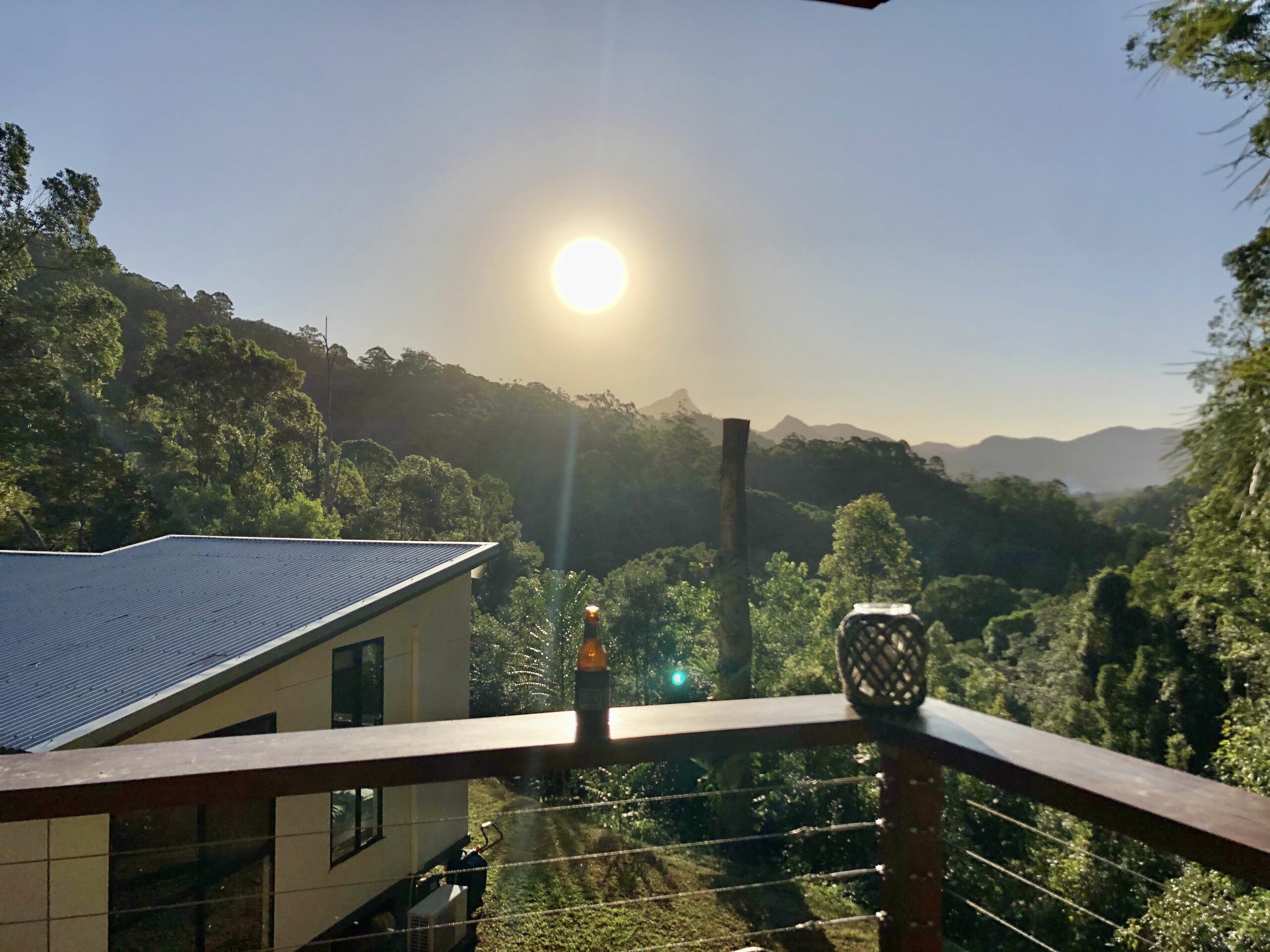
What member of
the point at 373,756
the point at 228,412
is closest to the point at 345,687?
the point at 373,756

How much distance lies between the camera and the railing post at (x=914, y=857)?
112 cm

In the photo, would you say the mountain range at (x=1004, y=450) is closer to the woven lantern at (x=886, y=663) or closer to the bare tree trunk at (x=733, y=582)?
the bare tree trunk at (x=733, y=582)

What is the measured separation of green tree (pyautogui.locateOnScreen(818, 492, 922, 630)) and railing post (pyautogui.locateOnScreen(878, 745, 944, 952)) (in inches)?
522

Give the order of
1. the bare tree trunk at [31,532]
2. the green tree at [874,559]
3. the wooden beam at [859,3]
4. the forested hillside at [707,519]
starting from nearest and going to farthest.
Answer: the wooden beam at [859,3], the forested hillside at [707,519], the bare tree trunk at [31,532], the green tree at [874,559]

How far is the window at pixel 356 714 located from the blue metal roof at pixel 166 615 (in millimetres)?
567

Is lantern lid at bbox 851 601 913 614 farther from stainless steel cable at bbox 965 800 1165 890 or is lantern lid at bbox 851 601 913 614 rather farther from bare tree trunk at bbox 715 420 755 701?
bare tree trunk at bbox 715 420 755 701

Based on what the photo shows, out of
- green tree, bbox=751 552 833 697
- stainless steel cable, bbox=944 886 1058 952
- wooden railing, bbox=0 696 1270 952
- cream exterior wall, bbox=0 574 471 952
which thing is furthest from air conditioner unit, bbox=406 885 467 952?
green tree, bbox=751 552 833 697

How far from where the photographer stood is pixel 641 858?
9.04 metres

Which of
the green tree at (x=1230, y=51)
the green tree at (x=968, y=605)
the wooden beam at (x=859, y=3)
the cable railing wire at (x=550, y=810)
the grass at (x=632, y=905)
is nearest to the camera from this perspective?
the wooden beam at (x=859, y=3)

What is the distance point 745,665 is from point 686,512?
1544 centimetres

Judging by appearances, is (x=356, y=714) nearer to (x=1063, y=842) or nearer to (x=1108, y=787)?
(x=1063, y=842)

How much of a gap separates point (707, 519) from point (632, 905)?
16.9 meters

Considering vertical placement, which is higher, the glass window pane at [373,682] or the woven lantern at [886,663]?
the woven lantern at [886,663]

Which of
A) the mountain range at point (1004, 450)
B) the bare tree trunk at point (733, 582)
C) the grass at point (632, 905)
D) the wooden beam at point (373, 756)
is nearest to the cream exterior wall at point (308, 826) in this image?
the wooden beam at point (373, 756)
